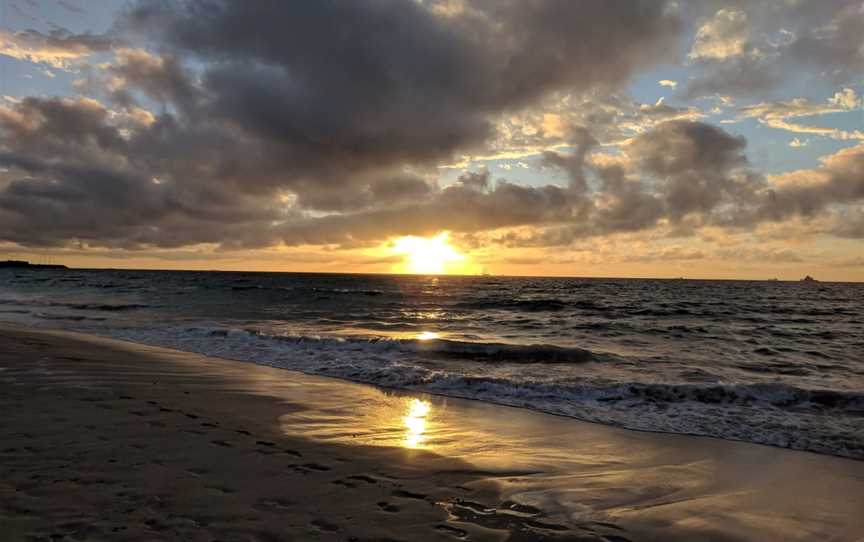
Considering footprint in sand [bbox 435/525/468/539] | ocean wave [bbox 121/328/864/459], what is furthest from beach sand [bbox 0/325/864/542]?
ocean wave [bbox 121/328/864/459]

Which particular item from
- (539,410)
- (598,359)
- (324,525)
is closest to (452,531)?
(324,525)

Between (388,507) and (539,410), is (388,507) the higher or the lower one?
the higher one

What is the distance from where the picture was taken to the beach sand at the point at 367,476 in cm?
446

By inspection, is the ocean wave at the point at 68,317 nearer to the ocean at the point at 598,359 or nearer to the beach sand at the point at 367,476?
the ocean at the point at 598,359

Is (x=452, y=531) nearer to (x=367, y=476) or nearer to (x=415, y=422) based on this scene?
(x=367, y=476)

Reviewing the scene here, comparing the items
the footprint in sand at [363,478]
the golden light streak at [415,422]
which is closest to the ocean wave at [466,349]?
the golden light streak at [415,422]

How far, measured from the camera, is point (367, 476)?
228 inches

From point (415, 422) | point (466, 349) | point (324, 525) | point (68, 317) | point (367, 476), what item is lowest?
point (68, 317)

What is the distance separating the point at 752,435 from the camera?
360 inches

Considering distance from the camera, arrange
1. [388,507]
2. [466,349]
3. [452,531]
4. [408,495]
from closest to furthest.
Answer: [452,531]
[388,507]
[408,495]
[466,349]

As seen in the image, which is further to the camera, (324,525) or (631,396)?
(631,396)

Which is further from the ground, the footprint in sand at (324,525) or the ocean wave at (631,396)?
the footprint in sand at (324,525)

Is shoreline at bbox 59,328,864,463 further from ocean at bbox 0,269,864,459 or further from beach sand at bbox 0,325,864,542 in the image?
beach sand at bbox 0,325,864,542

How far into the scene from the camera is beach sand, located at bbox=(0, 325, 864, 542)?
4.46 m
